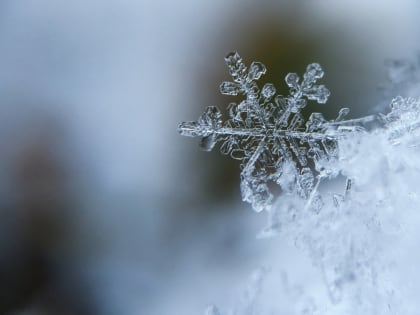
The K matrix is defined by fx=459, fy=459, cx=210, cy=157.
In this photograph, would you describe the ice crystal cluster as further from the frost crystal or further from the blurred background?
the blurred background

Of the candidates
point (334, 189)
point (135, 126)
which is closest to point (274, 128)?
point (334, 189)

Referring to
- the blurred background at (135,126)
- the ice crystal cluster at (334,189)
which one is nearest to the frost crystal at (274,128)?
the ice crystal cluster at (334,189)

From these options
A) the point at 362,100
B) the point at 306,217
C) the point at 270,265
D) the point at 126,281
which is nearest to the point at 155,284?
the point at 126,281

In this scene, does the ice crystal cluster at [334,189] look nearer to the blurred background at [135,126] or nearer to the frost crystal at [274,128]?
the frost crystal at [274,128]

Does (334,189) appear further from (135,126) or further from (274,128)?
(135,126)

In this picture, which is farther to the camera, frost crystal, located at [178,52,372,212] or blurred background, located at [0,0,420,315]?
blurred background, located at [0,0,420,315]

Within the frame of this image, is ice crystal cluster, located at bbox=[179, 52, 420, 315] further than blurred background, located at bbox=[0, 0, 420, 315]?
No

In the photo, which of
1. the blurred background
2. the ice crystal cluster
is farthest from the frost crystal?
the blurred background

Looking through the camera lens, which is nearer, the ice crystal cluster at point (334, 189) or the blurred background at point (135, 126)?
the ice crystal cluster at point (334, 189)
